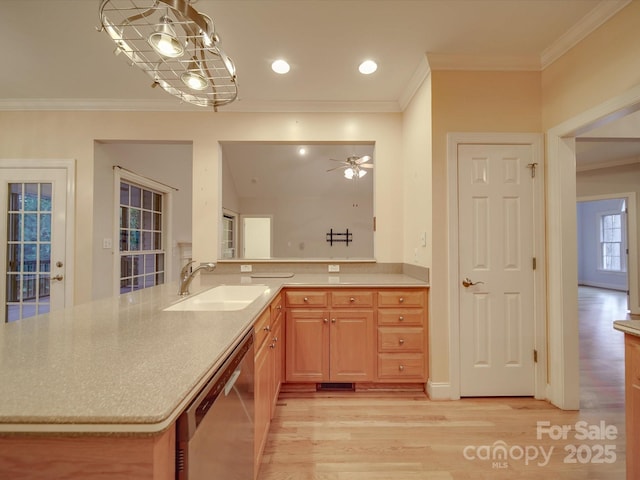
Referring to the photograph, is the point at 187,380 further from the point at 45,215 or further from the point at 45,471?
the point at 45,215

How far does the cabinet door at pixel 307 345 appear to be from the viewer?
228 centimetres

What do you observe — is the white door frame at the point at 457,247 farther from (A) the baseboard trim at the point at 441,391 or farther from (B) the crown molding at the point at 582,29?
(B) the crown molding at the point at 582,29

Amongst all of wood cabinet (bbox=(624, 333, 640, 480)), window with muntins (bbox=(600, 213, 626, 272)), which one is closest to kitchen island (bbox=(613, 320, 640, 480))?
wood cabinet (bbox=(624, 333, 640, 480))

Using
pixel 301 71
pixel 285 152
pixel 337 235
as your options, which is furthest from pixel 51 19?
pixel 337 235

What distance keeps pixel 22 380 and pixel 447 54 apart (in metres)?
2.89

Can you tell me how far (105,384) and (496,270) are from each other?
2.41 metres

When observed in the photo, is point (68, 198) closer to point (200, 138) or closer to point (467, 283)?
point (200, 138)

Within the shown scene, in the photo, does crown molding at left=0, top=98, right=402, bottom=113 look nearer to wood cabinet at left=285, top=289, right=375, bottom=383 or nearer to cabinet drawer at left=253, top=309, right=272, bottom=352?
wood cabinet at left=285, top=289, right=375, bottom=383

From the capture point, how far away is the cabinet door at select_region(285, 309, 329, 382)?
2.28 meters

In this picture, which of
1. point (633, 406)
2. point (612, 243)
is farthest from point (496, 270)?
point (612, 243)

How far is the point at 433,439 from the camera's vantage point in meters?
1.75

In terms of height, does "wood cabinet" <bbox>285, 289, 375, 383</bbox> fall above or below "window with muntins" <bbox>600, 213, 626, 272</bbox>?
below

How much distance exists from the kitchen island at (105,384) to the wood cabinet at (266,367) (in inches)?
14.1

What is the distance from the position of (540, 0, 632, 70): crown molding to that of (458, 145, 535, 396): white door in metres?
0.68
